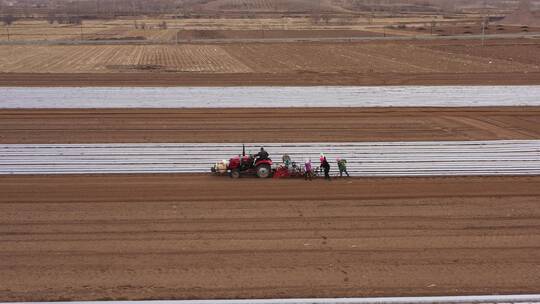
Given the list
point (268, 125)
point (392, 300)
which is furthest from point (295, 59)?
point (392, 300)

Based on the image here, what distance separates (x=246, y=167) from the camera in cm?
1277

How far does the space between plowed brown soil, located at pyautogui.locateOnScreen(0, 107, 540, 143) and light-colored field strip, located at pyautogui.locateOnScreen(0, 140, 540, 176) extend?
2.40 feet

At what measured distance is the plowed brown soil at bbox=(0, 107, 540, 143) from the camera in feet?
53.1

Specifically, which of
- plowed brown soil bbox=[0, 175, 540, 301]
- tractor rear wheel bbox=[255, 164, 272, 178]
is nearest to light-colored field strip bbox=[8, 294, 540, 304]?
plowed brown soil bbox=[0, 175, 540, 301]

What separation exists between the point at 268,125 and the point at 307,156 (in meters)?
3.50

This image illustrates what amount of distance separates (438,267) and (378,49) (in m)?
32.2

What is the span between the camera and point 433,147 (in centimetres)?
1514

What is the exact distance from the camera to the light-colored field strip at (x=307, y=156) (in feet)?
43.6

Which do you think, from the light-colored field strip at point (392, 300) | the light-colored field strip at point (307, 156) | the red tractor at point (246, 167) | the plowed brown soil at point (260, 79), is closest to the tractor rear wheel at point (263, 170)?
the red tractor at point (246, 167)

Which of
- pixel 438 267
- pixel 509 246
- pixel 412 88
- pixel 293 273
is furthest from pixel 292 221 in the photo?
pixel 412 88

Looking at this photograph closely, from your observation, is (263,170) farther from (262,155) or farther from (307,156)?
(307,156)

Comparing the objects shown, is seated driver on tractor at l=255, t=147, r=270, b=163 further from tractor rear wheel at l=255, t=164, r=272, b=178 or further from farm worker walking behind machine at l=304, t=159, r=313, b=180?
farm worker walking behind machine at l=304, t=159, r=313, b=180

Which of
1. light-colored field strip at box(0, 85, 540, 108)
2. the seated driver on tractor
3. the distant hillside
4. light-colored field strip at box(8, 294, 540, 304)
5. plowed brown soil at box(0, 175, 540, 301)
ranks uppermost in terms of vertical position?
the distant hillside

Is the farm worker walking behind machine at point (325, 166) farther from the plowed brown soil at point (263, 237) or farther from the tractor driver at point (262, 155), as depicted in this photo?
the tractor driver at point (262, 155)
